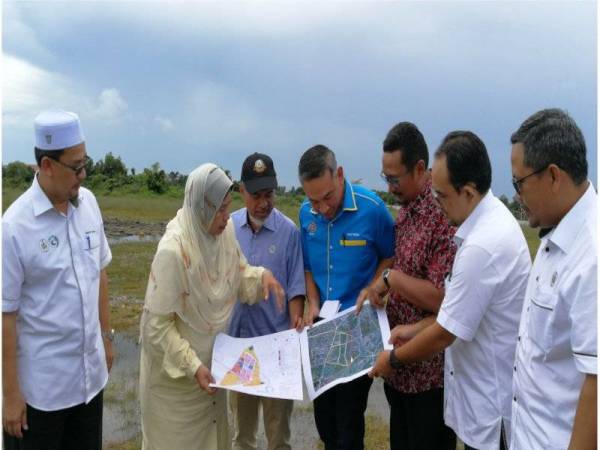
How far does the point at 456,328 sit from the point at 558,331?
52 cm

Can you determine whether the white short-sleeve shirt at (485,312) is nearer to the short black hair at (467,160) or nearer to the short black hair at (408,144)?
the short black hair at (467,160)

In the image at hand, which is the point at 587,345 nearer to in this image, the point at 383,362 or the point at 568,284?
the point at 568,284

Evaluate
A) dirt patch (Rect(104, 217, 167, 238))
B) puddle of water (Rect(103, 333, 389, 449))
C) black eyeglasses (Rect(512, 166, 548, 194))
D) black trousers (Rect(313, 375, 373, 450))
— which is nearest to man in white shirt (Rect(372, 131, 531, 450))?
black eyeglasses (Rect(512, 166, 548, 194))

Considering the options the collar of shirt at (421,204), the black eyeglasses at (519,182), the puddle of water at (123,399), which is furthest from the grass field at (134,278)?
the black eyeglasses at (519,182)

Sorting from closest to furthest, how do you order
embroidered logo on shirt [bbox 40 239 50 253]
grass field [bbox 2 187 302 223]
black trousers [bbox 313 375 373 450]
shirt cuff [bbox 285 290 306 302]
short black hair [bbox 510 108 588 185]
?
1. short black hair [bbox 510 108 588 185]
2. embroidered logo on shirt [bbox 40 239 50 253]
3. black trousers [bbox 313 375 373 450]
4. shirt cuff [bbox 285 290 306 302]
5. grass field [bbox 2 187 302 223]

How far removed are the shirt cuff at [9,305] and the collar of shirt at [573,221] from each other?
7.75 feet

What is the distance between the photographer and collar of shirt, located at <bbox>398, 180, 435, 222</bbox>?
2.82 meters

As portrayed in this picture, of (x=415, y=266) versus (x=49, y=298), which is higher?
(x=415, y=266)

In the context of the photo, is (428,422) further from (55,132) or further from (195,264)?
(55,132)

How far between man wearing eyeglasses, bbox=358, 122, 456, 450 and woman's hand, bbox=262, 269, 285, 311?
506 mm

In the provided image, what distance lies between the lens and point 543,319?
1823 mm

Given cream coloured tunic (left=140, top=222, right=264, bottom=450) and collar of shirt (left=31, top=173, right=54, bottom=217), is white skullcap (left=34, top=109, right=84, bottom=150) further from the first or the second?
cream coloured tunic (left=140, top=222, right=264, bottom=450)

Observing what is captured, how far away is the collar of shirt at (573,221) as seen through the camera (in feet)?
5.77

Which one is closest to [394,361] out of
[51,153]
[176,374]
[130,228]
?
[176,374]
